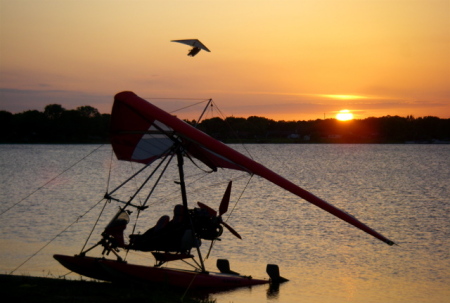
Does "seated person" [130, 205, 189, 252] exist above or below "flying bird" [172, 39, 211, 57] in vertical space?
below

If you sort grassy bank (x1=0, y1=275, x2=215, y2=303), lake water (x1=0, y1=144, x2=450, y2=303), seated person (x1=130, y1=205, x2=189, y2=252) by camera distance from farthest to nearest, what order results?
lake water (x1=0, y1=144, x2=450, y2=303) < seated person (x1=130, y1=205, x2=189, y2=252) < grassy bank (x1=0, y1=275, x2=215, y2=303)

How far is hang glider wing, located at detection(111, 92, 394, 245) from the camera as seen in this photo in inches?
426

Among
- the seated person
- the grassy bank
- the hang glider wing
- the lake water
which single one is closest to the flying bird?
the hang glider wing

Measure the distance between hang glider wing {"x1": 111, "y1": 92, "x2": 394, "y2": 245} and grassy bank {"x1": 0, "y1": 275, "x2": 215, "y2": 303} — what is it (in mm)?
2558

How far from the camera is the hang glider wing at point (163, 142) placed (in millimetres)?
10820

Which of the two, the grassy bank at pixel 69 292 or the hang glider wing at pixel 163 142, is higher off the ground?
the hang glider wing at pixel 163 142

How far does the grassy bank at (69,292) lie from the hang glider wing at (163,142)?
101 inches

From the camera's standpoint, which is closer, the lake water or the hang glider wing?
the hang glider wing

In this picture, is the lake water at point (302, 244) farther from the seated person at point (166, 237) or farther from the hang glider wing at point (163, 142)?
the seated person at point (166, 237)

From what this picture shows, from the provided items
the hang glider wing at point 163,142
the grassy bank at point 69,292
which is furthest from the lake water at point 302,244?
the grassy bank at point 69,292

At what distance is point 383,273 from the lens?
55.4ft

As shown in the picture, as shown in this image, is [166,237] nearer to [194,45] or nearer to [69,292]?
[69,292]

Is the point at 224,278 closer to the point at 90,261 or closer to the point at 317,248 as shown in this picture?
the point at 90,261

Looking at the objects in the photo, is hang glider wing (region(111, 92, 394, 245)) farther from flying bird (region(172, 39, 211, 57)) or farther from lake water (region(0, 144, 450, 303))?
flying bird (region(172, 39, 211, 57))
